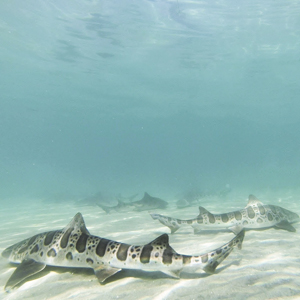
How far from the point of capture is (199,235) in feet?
19.8

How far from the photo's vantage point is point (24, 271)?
3.59m

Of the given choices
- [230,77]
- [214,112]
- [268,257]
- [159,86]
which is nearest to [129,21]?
[159,86]

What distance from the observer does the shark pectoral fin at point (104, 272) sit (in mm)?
3200

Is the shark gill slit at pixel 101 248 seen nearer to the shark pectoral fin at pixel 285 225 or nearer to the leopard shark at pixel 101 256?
the leopard shark at pixel 101 256

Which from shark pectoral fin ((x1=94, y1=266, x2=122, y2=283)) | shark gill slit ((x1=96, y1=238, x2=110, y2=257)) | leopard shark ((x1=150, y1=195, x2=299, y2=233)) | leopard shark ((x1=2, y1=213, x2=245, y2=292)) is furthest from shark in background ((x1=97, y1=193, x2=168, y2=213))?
shark pectoral fin ((x1=94, y1=266, x2=122, y2=283))

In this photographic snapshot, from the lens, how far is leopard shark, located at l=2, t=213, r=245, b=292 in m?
3.16

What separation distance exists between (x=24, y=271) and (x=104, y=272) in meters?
1.31

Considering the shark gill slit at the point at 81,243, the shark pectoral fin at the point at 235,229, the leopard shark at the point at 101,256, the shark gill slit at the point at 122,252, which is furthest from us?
the shark pectoral fin at the point at 235,229

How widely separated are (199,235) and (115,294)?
3.49 metres

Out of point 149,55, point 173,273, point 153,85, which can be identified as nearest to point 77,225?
point 173,273

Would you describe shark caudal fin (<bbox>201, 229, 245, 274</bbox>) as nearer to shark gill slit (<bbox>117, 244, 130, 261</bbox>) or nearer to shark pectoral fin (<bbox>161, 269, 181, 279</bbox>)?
shark pectoral fin (<bbox>161, 269, 181, 279</bbox>)

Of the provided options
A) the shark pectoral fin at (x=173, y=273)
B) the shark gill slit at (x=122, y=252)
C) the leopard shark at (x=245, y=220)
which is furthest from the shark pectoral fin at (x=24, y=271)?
the leopard shark at (x=245, y=220)

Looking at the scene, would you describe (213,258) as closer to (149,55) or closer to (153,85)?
(149,55)

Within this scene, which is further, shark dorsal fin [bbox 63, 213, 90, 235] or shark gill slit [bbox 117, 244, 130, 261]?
shark dorsal fin [bbox 63, 213, 90, 235]
